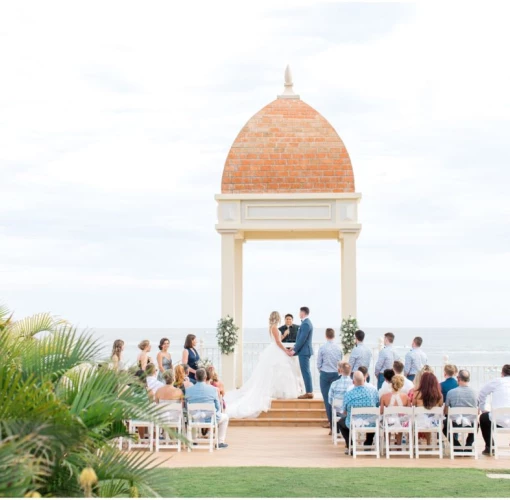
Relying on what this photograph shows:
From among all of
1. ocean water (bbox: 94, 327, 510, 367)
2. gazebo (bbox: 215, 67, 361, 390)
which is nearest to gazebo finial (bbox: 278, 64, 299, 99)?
gazebo (bbox: 215, 67, 361, 390)

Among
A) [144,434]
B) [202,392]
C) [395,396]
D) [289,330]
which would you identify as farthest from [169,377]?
[289,330]

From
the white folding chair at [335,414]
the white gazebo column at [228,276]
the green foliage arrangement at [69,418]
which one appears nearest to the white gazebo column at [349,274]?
the white gazebo column at [228,276]

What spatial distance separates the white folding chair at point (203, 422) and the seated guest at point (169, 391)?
1.24 feet

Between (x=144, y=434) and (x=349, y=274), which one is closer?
(x=144, y=434)

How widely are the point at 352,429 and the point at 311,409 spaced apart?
14.4ft

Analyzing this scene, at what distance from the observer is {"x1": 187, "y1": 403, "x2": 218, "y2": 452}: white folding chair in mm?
13555

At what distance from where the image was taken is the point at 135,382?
6645 mm

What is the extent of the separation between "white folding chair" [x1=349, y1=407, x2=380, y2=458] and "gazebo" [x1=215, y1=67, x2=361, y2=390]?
546cm

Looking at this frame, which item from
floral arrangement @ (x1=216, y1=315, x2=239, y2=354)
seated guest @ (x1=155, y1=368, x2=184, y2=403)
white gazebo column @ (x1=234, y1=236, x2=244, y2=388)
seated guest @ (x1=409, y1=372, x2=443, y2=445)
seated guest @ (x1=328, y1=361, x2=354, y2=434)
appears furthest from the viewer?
white gazebo column @ (x1=234, y1=236, x2=244, y2=388)

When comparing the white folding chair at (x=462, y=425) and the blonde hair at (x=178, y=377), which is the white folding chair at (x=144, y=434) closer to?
the blonde hair at (x=178, y=377)

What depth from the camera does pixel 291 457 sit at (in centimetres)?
1290

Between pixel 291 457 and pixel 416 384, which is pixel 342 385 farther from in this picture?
pixel 291 457

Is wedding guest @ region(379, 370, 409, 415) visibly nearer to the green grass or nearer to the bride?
the green grass

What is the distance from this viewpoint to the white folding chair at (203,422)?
1355 centimetres
